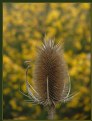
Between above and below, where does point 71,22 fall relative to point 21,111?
above

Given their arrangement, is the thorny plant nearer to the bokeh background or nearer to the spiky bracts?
the spiky bracts

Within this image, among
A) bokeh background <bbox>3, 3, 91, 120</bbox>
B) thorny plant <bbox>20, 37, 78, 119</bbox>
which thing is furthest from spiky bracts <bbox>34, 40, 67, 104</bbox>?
bokeh background <bbox>3, 3, 91, 120</bbox>

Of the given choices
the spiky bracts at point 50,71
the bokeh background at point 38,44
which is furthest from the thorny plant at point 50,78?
the bokeh background at point 38,44

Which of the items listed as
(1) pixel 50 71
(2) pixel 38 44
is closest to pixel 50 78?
(1) pixel 50 71

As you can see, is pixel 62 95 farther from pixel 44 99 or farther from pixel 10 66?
pixel 10 66

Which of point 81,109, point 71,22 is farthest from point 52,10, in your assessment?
point 81,109

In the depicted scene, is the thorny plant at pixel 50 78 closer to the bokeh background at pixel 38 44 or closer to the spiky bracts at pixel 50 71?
the spiky bracts at pixel 50 71

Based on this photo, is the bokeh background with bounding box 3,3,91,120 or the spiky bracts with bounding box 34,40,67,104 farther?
the bokeh background with bounding box 3,3,91,120

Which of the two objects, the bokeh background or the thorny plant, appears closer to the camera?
the thorny plant
